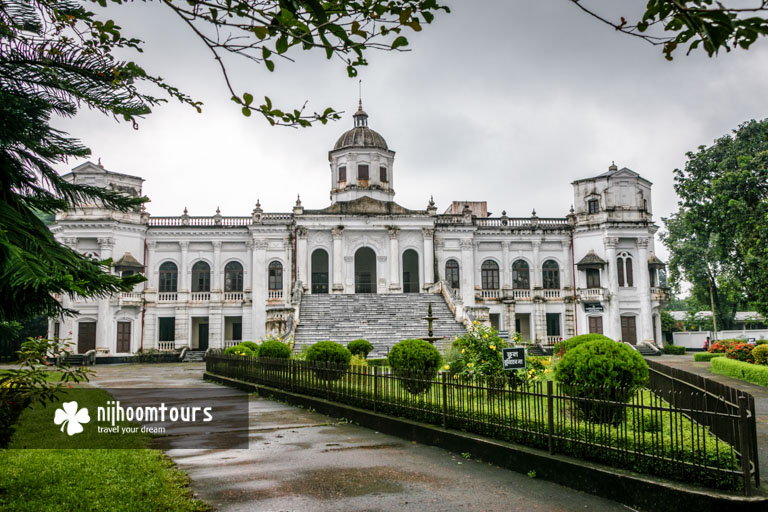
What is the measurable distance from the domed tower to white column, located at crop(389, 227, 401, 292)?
318 cm

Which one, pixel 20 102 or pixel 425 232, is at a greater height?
pixel 425 232

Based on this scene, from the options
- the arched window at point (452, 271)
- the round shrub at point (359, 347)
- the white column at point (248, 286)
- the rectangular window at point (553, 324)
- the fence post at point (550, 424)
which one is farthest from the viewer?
the rectangular window at point (553, 324)

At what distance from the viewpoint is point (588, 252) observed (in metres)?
37.6

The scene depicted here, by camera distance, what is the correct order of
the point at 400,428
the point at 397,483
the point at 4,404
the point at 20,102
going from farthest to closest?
the point at 400,428 → the point at 397,483 → the point at 4,404 → the point at 20,102

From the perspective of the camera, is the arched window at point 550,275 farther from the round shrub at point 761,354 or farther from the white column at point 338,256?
the round shrub at point 761,354

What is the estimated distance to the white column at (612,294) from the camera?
3603 cm

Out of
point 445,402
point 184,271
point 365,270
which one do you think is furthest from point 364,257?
point 445,402

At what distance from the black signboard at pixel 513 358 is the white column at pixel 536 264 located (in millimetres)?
28879

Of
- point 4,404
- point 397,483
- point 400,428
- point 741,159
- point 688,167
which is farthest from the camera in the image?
point 688,167

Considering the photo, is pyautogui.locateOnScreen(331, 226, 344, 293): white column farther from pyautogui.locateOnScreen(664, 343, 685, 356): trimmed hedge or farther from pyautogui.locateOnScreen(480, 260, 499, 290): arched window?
pyautogui.locateOnScreen(664, 343, 685, 356): trimmed hedge

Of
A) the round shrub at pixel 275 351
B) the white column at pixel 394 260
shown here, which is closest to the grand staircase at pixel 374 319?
the white column at pixel 394 260

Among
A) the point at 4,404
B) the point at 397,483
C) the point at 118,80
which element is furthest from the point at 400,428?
the point at 118,80

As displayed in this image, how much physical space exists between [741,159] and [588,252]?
534 inches

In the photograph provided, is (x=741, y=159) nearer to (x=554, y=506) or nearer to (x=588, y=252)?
(x=588, y=252)
